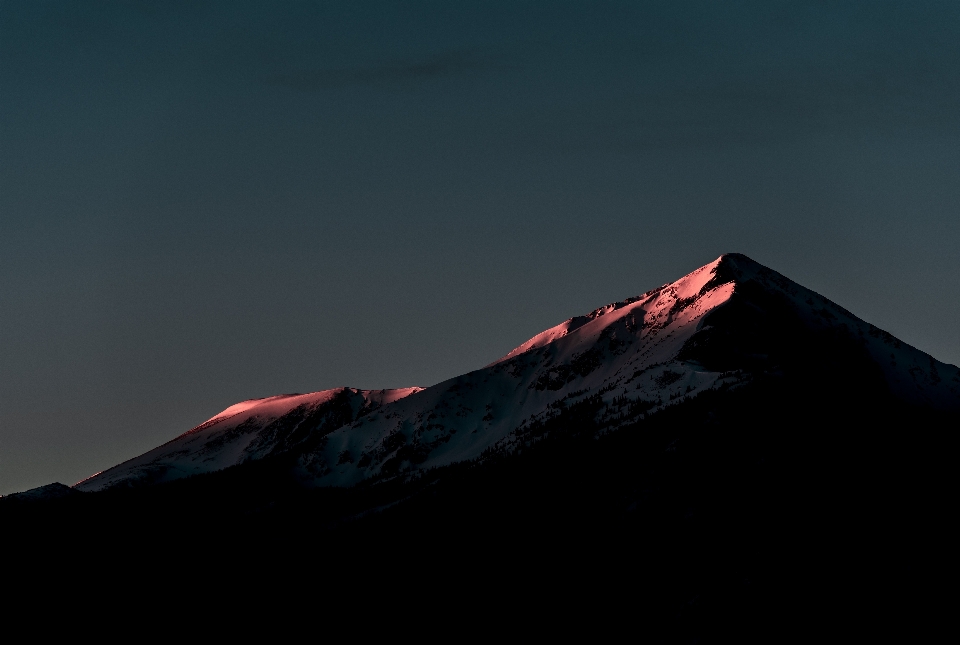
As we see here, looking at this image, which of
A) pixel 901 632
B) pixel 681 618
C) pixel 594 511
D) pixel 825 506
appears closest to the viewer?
pixel 901 632

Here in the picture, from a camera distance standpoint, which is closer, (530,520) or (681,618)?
(681,618)

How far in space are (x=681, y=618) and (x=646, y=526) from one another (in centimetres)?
Result: 2426

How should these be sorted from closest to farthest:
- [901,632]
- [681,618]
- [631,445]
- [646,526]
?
[901,632] → [681,618] → [646,526] → [631,445]

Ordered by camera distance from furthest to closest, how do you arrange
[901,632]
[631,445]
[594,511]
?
[631,445] → [594,511] → [901,632]

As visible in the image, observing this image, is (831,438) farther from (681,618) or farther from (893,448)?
(681,618)

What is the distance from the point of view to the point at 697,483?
166 meters

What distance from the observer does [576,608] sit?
6358 inches

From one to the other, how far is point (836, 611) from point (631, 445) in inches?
2425

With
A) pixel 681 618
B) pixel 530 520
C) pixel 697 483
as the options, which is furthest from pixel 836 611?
pixel 530 520

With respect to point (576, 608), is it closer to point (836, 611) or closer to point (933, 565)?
point (836, 611)

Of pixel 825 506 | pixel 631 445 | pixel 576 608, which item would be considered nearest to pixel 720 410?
pixel 631 445

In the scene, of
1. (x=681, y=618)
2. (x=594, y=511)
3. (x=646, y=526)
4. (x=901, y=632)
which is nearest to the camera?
(x=901, y=632)

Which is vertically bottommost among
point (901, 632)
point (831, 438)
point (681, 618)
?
point (901, 632)

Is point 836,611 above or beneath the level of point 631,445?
beneath
